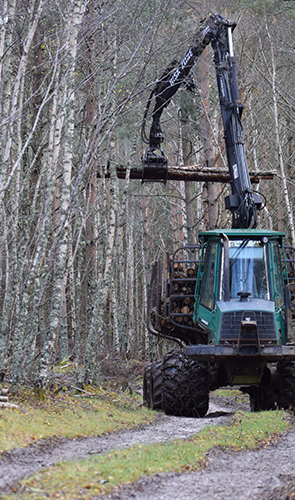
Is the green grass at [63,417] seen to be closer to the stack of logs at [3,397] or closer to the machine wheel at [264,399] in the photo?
the stack of logs at [3,397]

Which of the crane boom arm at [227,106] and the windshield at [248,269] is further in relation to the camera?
the crane boom arm at [227,106]

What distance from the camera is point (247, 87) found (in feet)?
59.9

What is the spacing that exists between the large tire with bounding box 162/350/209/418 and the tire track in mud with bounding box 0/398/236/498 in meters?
0.19

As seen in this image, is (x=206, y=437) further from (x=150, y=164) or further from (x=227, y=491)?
(x=150, y=164)

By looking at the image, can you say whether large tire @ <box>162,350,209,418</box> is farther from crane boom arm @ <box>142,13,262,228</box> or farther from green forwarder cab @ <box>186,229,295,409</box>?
crane boom arm @ <box>142,13,262,228</box>

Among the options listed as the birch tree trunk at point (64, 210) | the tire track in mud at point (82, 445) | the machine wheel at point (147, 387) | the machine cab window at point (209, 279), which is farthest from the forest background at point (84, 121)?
the machine cab window at point (209, 279)

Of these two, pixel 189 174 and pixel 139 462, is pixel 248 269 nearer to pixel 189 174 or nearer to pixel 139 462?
pixel 139 462

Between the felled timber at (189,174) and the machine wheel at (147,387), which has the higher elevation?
the felled timber at (189,174)

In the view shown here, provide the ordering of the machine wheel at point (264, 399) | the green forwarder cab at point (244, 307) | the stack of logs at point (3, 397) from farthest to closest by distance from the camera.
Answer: the machine wheel at point (264, 399) → the green forwarder cab at point (244, 307) → the stack of logs at point (3, 397)

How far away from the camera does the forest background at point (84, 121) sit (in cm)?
880

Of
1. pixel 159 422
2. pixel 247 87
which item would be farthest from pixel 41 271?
pixel 247 87

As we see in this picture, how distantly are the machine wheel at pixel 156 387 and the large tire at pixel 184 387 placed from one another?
1.75 feet

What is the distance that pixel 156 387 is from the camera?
9789 mm

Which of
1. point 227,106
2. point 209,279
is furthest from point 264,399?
point 227,106
